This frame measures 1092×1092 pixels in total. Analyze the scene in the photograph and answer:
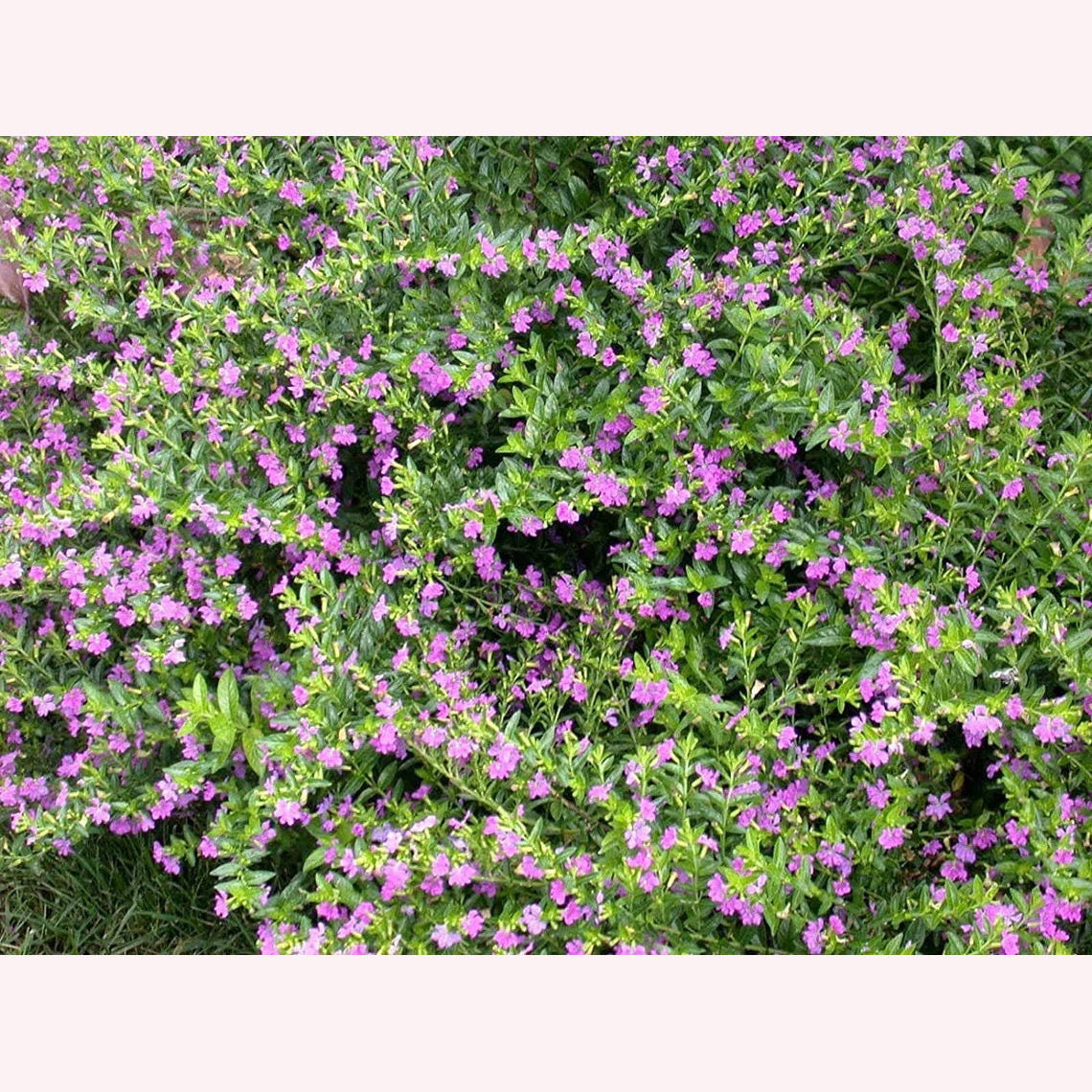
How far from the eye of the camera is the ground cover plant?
75.0 inches

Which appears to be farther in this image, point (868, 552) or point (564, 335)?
point (564, 335)

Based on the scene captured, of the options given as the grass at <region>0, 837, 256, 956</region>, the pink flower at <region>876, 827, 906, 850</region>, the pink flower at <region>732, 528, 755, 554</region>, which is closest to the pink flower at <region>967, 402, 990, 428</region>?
the pink flower at <region>732, 528, 755, 554</region>

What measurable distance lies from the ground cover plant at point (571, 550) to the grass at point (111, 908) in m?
0.02

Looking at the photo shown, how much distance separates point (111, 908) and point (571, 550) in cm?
130

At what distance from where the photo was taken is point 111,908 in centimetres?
249

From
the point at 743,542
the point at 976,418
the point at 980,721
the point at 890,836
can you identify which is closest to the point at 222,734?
the point at 743,542

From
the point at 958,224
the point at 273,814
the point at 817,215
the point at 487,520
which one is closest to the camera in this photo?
the point at 273,814

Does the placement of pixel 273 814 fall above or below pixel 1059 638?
below

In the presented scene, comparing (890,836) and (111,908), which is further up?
(890,836)

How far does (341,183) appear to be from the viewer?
232 cm

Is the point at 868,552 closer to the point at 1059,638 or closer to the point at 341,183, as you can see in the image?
the point at 1059,638

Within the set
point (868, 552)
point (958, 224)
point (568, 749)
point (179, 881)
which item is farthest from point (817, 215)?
point (179, 881)

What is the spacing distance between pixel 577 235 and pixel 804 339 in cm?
54

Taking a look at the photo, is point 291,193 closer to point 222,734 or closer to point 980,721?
point 222,734
